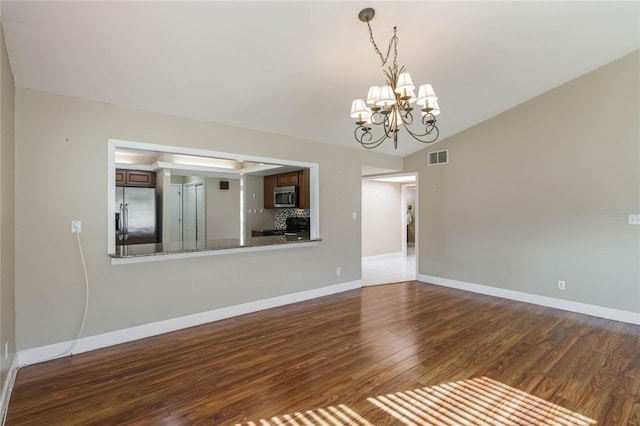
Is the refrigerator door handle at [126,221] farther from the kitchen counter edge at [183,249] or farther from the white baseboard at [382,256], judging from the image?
the white baseboard at [382,256]

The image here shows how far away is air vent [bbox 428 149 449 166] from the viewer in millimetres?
5454

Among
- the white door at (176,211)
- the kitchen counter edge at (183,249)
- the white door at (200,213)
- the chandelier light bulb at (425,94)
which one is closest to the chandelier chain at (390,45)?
the chandelier light bulb at (425,94)

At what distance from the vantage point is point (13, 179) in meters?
2.60

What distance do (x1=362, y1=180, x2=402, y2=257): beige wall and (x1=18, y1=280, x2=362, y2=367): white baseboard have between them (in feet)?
11.6

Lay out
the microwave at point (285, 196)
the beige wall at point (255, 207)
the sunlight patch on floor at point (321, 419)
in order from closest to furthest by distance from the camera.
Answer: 1. the sunlight patch on floor at point (321, 419)
2. the microwave at point (285, 196)
3. the beige wall at point (255, 207)

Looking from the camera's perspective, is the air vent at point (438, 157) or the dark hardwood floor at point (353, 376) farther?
the air vent at point (438, 157)

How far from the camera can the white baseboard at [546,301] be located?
376 centimetres

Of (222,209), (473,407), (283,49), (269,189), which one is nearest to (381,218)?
(269,189)

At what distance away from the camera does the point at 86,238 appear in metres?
2.98

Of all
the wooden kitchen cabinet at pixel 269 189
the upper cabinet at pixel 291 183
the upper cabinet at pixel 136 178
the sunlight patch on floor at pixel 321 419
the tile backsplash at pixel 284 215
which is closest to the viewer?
the sunlight patch on floor at pixel 321 419

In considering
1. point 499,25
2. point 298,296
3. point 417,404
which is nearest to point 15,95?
point 298,296

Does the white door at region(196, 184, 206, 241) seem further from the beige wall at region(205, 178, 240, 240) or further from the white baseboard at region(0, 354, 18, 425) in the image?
the white baseboard at region(0, 354, 18, 425)

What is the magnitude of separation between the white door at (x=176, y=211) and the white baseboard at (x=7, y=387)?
4.80 meters

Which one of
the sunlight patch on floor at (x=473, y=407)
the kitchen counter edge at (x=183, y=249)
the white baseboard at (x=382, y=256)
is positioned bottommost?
the sunlight patch on floor at (x=473, y=407)
